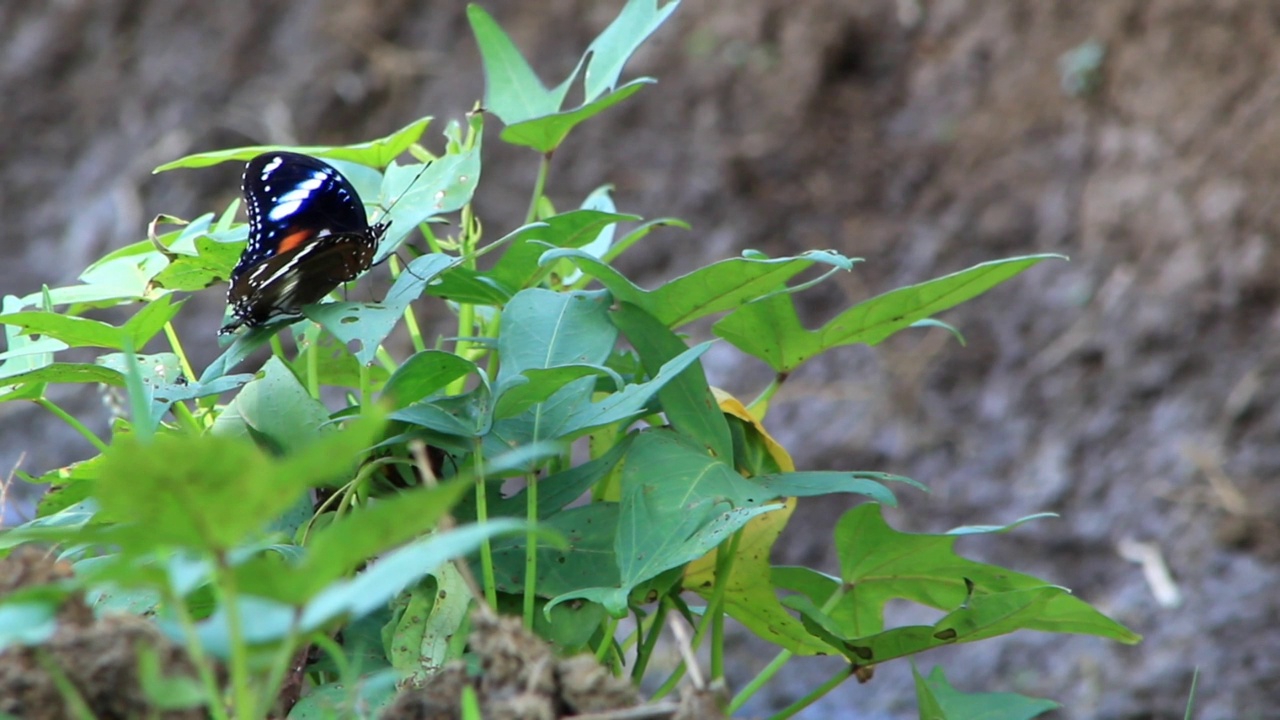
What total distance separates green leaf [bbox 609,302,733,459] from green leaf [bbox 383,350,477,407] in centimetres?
11

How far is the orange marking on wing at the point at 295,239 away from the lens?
0.82 metres

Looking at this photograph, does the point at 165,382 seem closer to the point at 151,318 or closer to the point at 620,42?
the point at 151,318

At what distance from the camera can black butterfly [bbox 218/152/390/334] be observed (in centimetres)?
75

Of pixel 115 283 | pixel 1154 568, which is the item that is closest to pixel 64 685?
pixel 115 283

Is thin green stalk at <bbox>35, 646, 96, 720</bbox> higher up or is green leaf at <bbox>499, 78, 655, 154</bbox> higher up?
green leaf at <bbox>499, 78, 655, 154</bbox>

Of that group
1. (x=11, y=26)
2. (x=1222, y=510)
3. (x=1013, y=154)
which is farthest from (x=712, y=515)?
(x=11, y=26)

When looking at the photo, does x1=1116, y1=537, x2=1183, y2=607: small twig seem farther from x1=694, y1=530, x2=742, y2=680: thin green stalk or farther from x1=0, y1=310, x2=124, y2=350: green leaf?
x1=0, y1=310, x2=124, y2=350: green leaf

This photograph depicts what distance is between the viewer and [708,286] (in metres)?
0.69

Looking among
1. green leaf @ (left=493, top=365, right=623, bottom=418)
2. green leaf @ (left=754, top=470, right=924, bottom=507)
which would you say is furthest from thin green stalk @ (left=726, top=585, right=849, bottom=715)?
green leaf @ (left=493, top=365, right=623, bottom=418)

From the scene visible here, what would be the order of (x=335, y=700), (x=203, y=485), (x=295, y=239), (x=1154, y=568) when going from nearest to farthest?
(x=203, y=485)
(x=335, y=700)
(x=295, y=239)
(x=1154, y=568)

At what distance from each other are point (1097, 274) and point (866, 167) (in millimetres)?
751

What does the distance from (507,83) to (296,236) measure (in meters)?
0.20

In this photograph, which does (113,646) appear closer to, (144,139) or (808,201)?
(808,201)

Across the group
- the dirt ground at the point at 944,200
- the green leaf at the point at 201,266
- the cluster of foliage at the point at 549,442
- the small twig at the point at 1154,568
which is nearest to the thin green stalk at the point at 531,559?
the cluster of foliage at the point at 549,442
